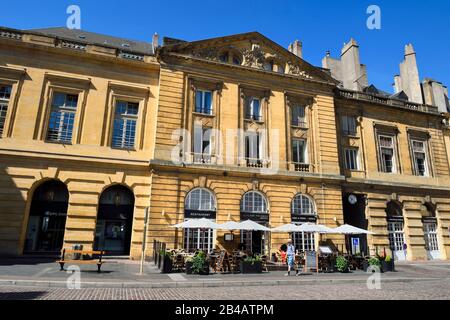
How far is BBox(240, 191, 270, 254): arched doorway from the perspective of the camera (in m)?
21.7

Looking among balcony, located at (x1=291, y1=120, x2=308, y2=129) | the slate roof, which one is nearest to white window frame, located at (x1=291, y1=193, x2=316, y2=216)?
balcony, located at (x1=291, y1=120, x2=308, y2=129)

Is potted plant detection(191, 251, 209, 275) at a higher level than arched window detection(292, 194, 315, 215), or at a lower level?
lower

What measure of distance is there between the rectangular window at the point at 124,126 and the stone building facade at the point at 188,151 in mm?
100

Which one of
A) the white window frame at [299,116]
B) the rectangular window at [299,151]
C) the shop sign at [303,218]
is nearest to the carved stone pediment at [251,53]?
the white window frame at [299,116]

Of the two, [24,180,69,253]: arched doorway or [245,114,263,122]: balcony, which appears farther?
[245,114,263,122]: balcony

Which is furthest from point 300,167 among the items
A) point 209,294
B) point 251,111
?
point 209,294

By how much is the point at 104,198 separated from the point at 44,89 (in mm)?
8280

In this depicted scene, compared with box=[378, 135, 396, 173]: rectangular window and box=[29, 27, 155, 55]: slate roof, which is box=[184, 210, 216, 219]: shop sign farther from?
box=[378, 135, 396, 173]: rectangular window

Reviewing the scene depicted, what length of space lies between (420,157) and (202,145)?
867 inches

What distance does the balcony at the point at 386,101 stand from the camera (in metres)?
28.4

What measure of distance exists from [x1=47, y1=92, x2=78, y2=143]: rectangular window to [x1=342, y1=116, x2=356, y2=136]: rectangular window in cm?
2194

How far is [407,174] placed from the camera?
28.5 metres

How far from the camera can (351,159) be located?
2733 centimetres

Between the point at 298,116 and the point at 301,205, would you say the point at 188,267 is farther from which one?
the point at 298,116
